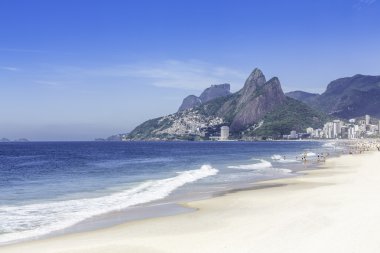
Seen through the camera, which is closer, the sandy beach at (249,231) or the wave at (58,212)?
the sandy beach at (249,231)

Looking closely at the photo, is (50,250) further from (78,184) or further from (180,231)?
(78,184)

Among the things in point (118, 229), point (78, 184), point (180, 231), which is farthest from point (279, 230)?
point (78, 184)

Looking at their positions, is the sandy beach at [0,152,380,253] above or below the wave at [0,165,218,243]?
above

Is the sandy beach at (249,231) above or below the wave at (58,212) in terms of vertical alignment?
above

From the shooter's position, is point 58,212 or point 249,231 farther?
point 58,212

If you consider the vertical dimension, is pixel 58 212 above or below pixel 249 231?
below

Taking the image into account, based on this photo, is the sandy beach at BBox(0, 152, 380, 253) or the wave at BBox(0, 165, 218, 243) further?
the wave at BBox(0, 165, 218, 243)
